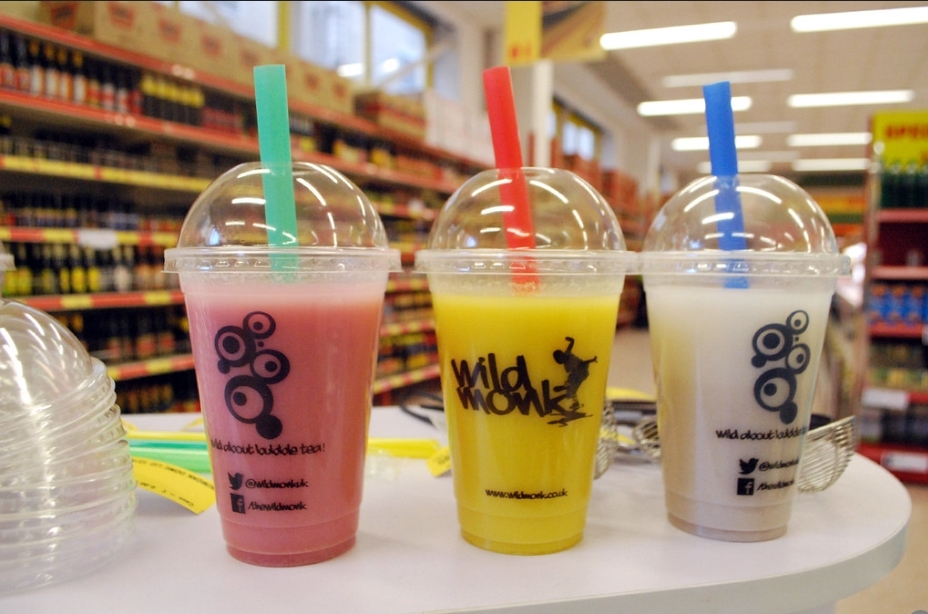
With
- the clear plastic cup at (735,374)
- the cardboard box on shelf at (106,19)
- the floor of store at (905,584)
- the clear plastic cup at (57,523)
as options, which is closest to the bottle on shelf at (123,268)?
the cardboard box on shelf at (106,19)

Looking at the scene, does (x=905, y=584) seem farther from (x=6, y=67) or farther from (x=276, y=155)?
(x=6, y=67)

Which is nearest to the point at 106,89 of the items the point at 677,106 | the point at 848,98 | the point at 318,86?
the point at 318,86

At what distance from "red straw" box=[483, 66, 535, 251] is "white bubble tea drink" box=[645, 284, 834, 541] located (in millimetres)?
184

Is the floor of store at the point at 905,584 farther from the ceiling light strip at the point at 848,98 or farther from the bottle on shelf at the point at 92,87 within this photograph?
the ceiling light strip at the point at 848,98

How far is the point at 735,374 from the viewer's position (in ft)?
2.48

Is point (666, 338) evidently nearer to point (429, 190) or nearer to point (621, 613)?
point (621, 613)

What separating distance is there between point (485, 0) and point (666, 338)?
18.4 ft

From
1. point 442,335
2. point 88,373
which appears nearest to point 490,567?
point 442,335

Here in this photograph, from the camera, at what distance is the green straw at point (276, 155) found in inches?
27.7

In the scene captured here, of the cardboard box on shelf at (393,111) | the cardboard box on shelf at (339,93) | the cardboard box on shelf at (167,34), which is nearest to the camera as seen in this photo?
the cardboard box on shelf at (167,34)

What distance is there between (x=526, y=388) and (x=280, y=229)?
318 millimetres

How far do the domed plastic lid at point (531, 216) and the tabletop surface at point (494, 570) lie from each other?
13.0 inches

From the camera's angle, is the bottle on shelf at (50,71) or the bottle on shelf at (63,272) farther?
the bottle on shelf at (63,272)

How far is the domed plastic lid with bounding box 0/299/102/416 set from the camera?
0.70 m
